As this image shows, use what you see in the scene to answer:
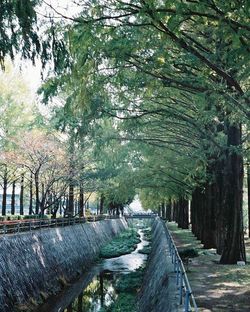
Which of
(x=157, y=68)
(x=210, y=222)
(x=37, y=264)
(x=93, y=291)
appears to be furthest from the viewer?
(x=210, y=222)

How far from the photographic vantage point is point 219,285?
38.4 ft

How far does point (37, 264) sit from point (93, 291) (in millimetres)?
3819

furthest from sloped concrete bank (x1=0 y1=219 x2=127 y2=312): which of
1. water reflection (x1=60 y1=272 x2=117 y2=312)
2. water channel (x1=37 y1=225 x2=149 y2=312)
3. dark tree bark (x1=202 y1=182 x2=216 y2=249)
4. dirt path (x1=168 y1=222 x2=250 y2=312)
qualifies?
dark tree bark (x1=202 y1=182 x2=216 y2=249)

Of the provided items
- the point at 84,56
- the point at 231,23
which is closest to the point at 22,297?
the point at 84,56

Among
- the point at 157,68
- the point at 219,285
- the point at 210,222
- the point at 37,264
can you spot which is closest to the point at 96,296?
the point at 37,264

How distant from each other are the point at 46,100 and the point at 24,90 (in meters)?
25.9

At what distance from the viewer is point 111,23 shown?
8180mm

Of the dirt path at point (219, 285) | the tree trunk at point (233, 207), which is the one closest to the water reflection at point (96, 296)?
the dirt path at point (219, 285)

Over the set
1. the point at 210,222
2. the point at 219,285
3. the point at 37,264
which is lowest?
the point at 37,264

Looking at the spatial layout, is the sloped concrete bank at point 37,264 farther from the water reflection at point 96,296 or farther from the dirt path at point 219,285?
the dirt path at point 219,285

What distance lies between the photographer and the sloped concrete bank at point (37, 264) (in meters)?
15.0

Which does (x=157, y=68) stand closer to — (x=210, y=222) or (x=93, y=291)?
(x=210, y=222)

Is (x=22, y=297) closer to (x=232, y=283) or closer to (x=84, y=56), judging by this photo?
(x=232, y=283)

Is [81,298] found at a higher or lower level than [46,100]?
lower
